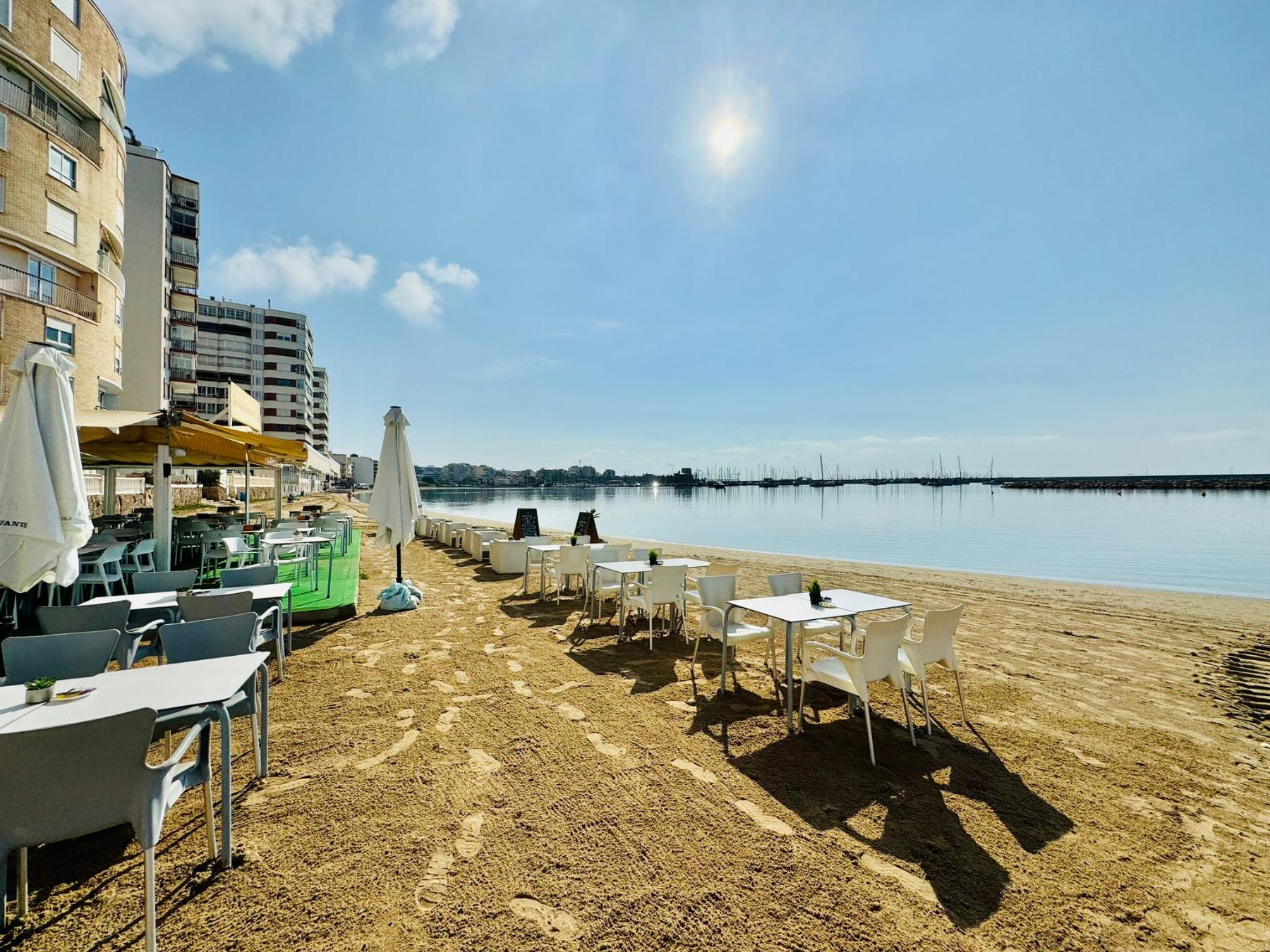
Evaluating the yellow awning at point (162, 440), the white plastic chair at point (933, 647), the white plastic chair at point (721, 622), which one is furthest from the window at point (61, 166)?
the white plastic chair at point (933, 647)

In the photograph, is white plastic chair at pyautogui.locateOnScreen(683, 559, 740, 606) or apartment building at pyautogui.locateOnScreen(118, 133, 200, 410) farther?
apartment building at pyautogui.locateOnScreen(118, 133, 200, 410)

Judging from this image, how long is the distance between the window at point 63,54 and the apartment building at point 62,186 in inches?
1.3

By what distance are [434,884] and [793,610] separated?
10.1 feet

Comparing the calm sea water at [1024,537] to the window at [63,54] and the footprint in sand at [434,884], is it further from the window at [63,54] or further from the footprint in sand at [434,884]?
the window at [63,54]

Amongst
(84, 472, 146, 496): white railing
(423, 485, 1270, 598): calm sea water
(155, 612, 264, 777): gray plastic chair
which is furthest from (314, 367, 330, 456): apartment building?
(155, 612, 264, 777): gray plastic chair

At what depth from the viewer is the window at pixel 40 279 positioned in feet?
52.3

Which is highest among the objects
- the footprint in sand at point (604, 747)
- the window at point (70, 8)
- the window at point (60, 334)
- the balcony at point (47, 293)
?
the window at point (70, 8)

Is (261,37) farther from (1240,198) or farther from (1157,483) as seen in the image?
(1157,483)

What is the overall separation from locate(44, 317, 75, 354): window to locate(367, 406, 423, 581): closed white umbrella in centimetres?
1814

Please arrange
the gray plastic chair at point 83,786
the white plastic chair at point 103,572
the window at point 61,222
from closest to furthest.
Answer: the gray plastic chair at point 83,786 < the white plastic chair at point 103,572 < the window at point 61,222

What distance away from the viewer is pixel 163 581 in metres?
4.84

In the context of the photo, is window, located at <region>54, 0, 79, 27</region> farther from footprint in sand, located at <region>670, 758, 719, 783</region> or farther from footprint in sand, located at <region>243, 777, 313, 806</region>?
footprint in sand, located at <region>670, 758, 719, 783</region>

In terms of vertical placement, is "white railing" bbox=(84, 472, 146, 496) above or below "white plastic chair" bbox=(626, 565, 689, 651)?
above

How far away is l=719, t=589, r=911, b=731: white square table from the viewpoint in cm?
384
